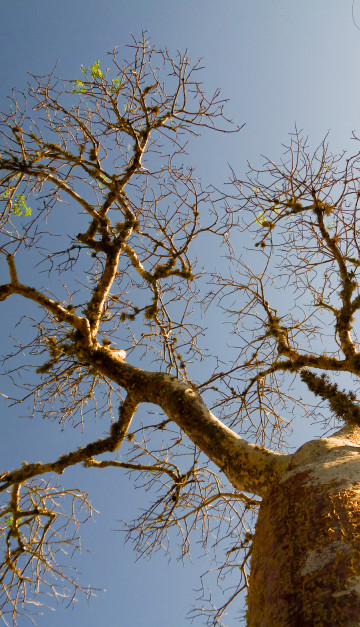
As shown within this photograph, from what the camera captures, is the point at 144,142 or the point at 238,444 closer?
the point at 238,444

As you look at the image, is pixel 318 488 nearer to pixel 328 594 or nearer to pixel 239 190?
pixel 328 594

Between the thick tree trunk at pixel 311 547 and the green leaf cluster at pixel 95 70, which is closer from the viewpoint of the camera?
the thick tree trunk at pixel 311 547

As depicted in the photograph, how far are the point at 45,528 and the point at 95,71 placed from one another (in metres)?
4.36

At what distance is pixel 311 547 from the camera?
1.89 meters

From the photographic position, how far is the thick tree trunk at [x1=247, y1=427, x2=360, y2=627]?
1618 millimetres

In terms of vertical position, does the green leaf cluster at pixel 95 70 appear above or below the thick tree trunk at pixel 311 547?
above

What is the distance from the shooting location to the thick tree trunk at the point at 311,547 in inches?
63.7

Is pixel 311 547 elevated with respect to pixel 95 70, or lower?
lower

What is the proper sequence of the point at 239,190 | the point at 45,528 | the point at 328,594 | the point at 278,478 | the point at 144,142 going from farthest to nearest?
the point at 144,142, the point at 45,528, the point at 239,190, the point at 278,478, the point at 328,594

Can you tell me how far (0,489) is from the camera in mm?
3971

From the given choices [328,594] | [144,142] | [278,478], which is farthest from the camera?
[144,142]

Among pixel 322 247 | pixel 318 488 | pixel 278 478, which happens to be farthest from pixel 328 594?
pixel 322 247

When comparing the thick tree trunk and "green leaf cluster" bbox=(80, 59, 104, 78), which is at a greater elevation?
"green leaf cluster" bbox=(80, 59, 104, 78)

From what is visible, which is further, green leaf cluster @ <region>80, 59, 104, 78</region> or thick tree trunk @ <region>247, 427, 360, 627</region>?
green leaf cluster @ <region>80, 59, 104, 78</region>
